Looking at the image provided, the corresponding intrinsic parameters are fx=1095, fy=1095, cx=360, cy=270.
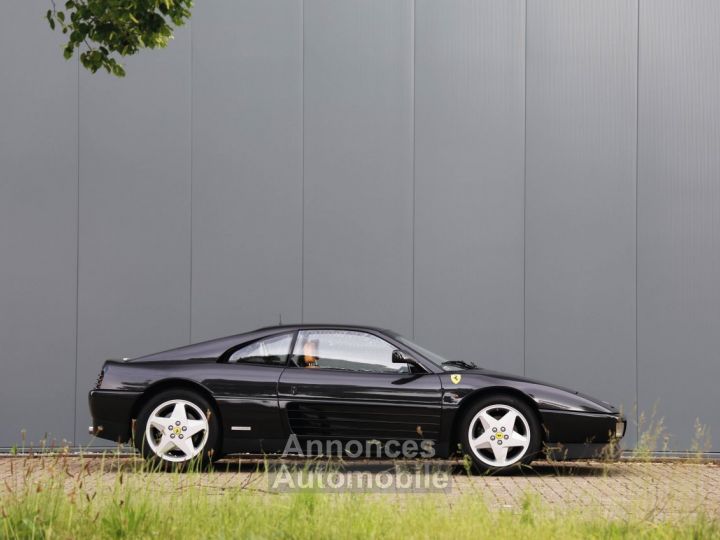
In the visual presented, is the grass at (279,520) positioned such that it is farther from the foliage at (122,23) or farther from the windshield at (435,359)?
the windshield at (435,359)

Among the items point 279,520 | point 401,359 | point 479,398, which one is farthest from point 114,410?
point 279,520

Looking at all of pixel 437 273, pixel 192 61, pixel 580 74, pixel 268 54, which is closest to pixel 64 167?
pixel 192 61

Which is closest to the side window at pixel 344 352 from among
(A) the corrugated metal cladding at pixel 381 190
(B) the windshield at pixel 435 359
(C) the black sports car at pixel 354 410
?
(C) the black sports car at pixel 354 410

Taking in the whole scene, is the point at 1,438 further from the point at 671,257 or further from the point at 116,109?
the point at 671,257

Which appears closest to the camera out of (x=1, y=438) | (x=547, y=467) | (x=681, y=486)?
(x=681, y=486)

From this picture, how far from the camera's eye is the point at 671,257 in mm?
12031

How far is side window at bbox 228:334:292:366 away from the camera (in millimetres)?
9773

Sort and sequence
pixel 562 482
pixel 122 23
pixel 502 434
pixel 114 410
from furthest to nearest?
pixel 114 410
pixel 502 434
pixel 562 482
pixel 122 23

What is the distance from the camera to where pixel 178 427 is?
374 inches

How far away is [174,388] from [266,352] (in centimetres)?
87

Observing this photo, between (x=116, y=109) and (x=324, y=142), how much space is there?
2.37 meters

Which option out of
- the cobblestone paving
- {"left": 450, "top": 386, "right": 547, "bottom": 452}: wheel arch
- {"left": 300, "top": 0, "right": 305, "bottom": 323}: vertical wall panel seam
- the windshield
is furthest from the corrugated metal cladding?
{"left": 450, "top": 386, "right": 547, "bottom": 452}: wheel arch

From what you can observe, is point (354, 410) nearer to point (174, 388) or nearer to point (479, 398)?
point (479, 398)

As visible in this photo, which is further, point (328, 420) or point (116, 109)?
point (116, 109)
